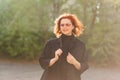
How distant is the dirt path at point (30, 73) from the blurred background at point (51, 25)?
2.20ft

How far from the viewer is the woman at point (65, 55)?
3.79 meters

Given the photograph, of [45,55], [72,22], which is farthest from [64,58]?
[72,22]

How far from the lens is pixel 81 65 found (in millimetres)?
3854

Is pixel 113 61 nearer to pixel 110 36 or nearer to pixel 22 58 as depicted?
pixel 110 36

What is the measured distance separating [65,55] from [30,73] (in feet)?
18.9

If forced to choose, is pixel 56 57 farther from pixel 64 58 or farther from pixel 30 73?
pixel 30 73

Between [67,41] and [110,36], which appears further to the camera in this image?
[110,36]

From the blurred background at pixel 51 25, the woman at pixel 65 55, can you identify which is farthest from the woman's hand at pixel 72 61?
the blurred background at pixel 51 25

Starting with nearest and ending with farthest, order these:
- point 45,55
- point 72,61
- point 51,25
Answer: point 72,61, point 45,55, point 51,25

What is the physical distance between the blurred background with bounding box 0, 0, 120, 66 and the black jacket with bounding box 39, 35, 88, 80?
697 centimetres

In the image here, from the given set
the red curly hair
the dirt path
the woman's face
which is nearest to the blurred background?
the dirt path

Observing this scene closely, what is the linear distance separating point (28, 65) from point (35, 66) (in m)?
0.28

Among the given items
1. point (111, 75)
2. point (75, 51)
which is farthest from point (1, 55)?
point (75, 51)

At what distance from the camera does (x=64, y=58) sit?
3791mm
